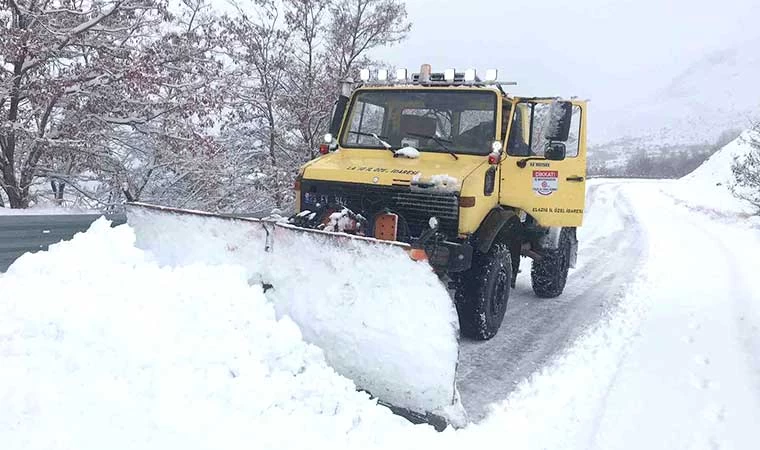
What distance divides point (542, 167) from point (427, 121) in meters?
1.24

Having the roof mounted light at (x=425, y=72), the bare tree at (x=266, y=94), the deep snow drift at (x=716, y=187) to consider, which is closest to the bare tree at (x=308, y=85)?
the bare tree at (x=266, y=94)

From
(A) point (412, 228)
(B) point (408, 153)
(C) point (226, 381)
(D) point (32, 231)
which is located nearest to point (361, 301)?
(C) point (226, 381)

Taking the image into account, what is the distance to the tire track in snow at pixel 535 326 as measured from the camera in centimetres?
413

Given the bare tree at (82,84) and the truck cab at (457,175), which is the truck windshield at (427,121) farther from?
the bare tree at (82,84)

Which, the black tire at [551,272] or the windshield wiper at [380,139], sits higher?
the windshield wiper at [380,139]

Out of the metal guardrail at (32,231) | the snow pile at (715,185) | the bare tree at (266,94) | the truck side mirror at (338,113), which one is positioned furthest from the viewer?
the snow pile at (715,185)

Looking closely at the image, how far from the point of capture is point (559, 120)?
203 inches

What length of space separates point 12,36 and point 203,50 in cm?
323

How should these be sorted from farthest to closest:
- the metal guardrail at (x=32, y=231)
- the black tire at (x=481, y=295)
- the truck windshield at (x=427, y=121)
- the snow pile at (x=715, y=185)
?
the snow pile at (x=715, y=185)
the truck windshield at (x=427, y=121)
the metal guardrail at (x=32, y=231)
the black tire at (x=481, y=295)

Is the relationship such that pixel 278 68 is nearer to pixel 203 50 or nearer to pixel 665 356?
pixel 203 50

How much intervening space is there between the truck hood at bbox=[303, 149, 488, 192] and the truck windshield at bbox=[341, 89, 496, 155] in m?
0.12

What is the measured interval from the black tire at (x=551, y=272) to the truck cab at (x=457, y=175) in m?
0.43

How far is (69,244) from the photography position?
3938 mm

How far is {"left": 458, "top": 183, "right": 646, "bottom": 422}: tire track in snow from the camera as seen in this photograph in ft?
13.6
